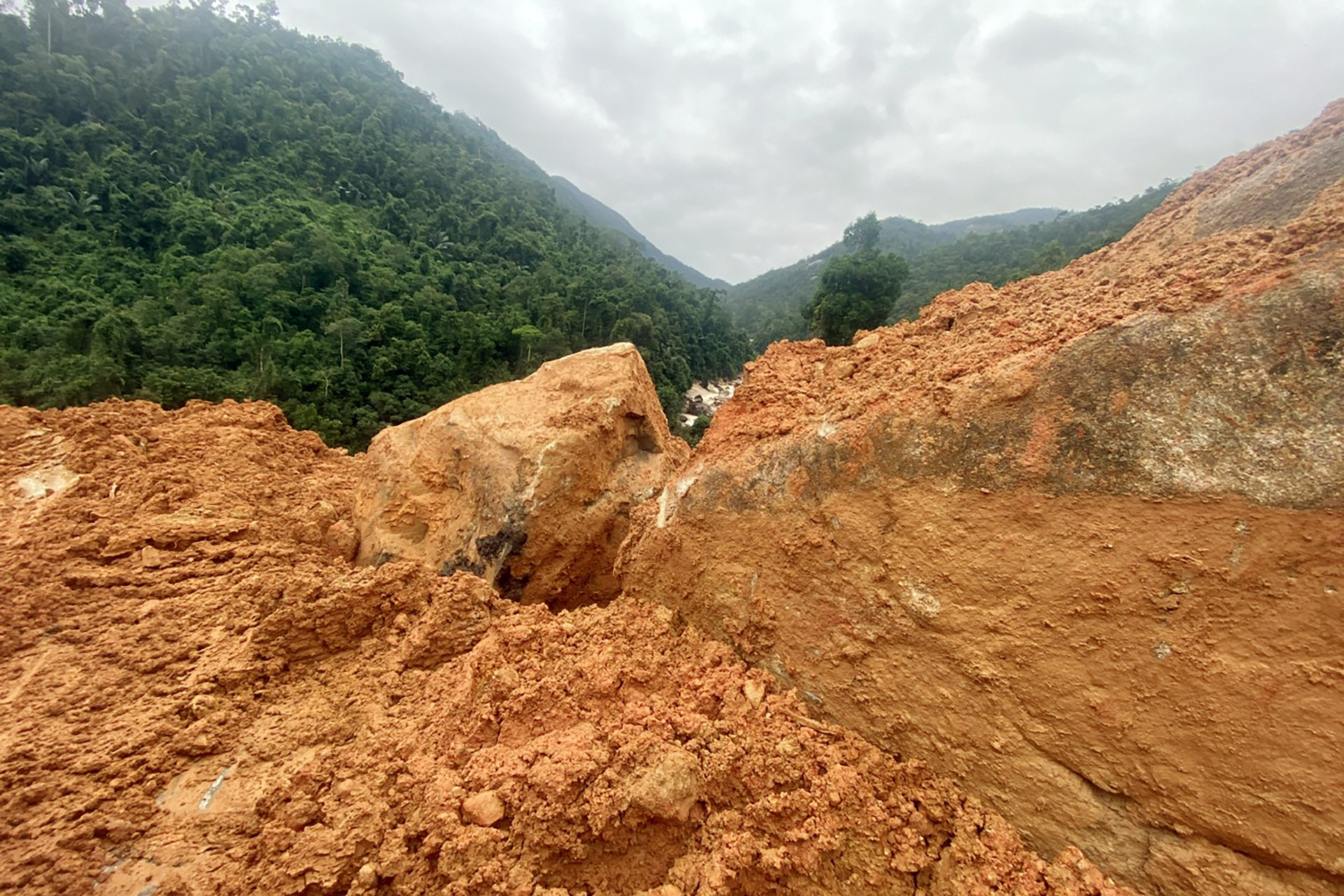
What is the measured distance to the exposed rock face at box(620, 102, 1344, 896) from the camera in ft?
6.96

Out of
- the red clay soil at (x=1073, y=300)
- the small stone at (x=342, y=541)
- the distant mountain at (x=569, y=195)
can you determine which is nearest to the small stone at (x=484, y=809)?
the red clay soil at (x=1073, y=300)

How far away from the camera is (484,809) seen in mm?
2738

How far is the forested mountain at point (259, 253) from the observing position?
22.7 meters

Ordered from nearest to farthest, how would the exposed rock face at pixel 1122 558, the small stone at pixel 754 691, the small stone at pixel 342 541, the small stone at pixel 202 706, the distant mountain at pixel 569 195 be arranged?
the exposed rock face at pixel 1122 558
the small stone at pixel 754 691
the small stone at pixel 202 706
the small stone at pixel 342 541
the distant mountain at pixel 569 195

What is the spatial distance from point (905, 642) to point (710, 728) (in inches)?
44.2

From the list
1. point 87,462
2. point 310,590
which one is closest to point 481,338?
point 87,462

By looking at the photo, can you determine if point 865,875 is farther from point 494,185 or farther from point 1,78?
point 494,185

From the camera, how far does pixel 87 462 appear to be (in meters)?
5.76

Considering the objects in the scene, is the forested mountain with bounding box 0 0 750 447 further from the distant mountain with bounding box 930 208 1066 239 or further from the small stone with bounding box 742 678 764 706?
the distant mountain with bounding box 930 208 1066 239

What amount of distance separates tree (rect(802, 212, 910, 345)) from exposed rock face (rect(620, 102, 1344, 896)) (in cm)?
2250

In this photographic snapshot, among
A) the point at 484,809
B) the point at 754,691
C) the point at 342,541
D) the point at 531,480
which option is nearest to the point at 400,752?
the point at 484,809

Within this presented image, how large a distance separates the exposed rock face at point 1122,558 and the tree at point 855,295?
2250cm

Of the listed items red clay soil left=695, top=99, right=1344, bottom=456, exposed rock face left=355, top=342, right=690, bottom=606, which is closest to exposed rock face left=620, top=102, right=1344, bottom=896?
red clay soil left=695, top=99, right=1344, bottom=456

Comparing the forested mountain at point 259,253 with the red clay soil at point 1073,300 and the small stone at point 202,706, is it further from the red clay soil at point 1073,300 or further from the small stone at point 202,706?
the red clay soil at point 1073,300
